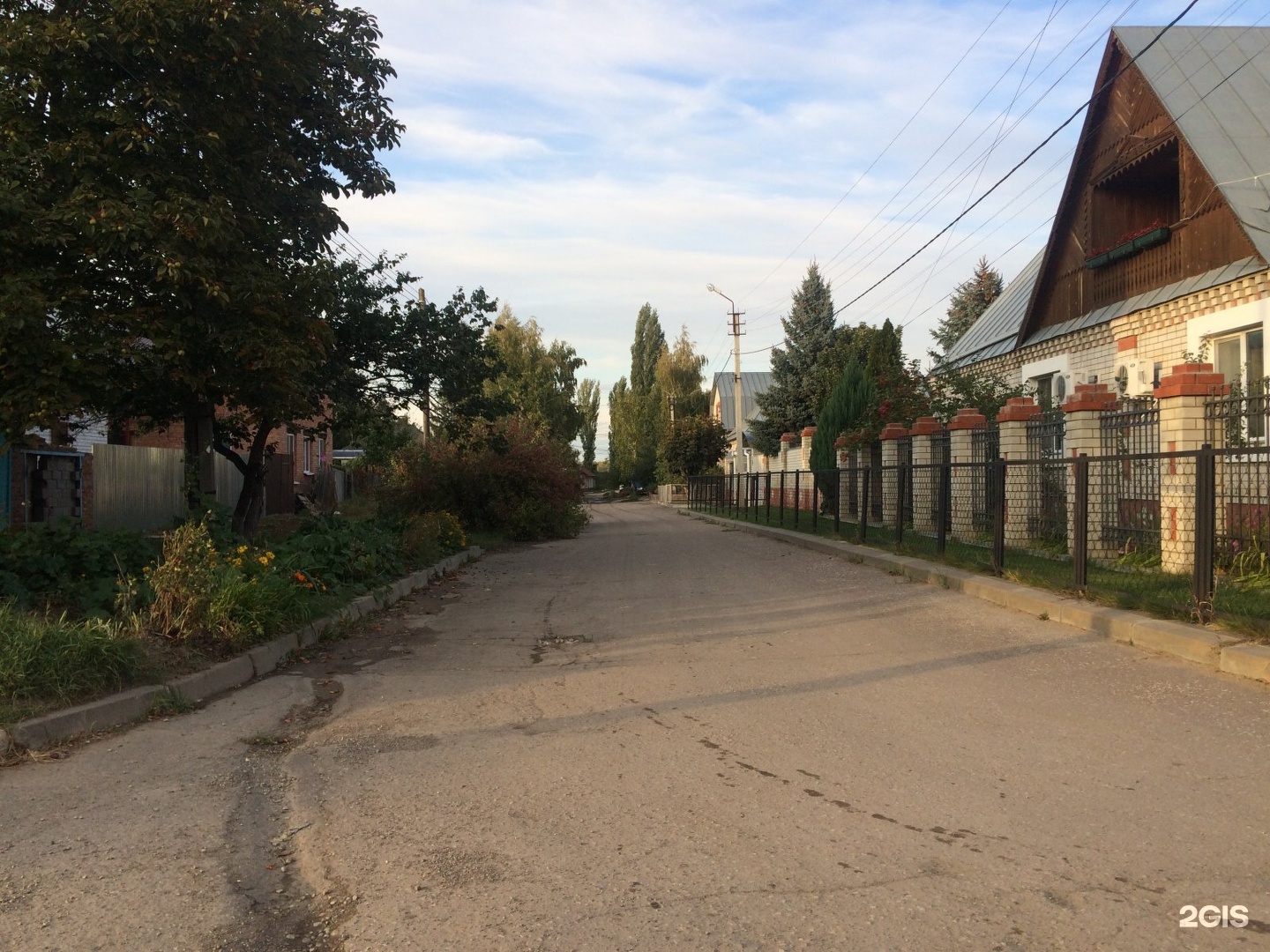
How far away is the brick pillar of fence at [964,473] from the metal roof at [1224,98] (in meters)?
4.69

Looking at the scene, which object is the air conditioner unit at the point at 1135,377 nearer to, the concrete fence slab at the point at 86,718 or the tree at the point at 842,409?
the tree at the point at 842,409

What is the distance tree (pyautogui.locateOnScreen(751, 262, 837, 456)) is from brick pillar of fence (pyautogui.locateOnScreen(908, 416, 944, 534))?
25.8m

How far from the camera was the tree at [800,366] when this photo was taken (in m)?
45.3

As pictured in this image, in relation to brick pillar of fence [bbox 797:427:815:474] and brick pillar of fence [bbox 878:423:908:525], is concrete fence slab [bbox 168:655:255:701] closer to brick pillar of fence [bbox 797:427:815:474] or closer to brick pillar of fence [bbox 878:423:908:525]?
brick pillar of fence [bbox 878:423:908:525]

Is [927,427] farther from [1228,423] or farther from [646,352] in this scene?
[646,352]

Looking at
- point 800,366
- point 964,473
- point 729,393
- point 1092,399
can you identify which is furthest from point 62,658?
point 729,393

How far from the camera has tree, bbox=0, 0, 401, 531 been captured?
8219mm

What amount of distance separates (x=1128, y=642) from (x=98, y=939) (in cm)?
756

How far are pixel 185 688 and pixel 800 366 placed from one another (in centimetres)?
4155

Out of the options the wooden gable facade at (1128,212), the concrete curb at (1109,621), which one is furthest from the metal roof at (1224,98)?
the concrete curb at (1109,621)

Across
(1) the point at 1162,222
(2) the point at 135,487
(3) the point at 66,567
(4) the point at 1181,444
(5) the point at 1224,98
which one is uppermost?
(5) the point at 1224,98

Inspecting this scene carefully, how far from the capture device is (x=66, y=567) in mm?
8344

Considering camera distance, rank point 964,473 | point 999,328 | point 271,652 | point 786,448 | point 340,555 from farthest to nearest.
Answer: point 786,448
point 999,328
point 964,473
point 340,555
point 271,652

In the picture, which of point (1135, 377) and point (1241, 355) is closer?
point (1241, 355)
